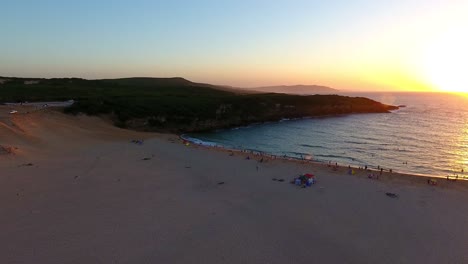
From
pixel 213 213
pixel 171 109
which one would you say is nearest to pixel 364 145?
pixel 171 109

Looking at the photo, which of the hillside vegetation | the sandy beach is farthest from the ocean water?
the sandy beach

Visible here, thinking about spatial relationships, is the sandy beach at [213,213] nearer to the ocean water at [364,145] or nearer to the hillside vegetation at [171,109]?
the ocean water at [364,145]

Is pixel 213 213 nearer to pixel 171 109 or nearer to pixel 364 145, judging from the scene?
pixel 364 145

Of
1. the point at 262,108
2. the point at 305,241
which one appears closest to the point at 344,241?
the point at 305,241

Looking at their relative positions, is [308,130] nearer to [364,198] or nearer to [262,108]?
[262,108]

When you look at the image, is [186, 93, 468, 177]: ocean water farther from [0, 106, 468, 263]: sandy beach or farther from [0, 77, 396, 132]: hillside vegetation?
[0, 106, 468, 263]: sandy beach

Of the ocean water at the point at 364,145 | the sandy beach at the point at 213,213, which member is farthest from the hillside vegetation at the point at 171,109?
the sandy beach at the point at 213,213

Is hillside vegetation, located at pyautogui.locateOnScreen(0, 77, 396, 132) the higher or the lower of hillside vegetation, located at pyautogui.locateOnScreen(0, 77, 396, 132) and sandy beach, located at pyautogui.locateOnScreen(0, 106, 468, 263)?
the higher

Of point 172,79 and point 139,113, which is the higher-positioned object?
point 172,79
